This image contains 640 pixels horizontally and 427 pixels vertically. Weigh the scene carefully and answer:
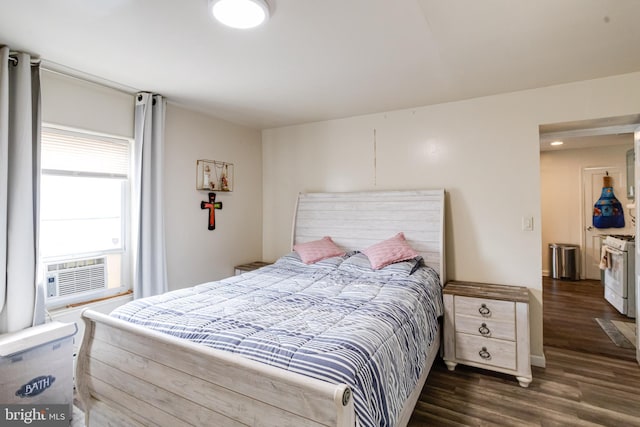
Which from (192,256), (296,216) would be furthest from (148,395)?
(296,216)

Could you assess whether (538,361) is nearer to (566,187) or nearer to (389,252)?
(389,252)

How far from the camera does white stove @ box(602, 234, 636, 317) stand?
388 centimetres

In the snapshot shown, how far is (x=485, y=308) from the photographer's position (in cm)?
268

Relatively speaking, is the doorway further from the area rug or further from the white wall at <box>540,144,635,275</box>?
the area rug

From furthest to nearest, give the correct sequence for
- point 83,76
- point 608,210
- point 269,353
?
point 608,210 < point 83,76 < point 269,353

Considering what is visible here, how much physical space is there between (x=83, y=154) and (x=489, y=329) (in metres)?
3.66

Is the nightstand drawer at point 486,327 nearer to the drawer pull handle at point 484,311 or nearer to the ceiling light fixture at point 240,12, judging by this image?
the drawer pull handle at point 484,311

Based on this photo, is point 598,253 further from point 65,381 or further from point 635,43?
point 65,381

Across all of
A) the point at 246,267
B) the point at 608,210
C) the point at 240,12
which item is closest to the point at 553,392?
the point at 246,267

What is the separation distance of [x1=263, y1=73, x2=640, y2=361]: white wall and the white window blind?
2.12 metres

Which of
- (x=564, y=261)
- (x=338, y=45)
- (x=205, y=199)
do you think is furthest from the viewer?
(x=564, y=261)

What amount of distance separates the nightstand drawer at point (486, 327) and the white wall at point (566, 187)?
4222 mm

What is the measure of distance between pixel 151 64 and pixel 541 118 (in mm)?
3229

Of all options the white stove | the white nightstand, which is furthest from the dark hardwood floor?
the white stove
